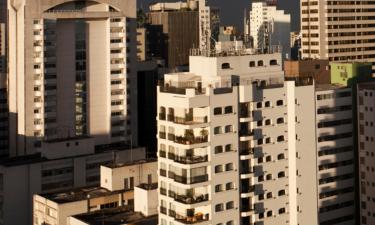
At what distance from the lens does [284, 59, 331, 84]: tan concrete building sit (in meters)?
79.2

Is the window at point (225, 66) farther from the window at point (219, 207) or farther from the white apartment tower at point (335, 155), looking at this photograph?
the white apartment tower at point (335, 155)

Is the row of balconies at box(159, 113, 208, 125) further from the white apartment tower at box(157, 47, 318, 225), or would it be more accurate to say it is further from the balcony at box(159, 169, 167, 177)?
the balcony at box(159, 169, 167, 177)

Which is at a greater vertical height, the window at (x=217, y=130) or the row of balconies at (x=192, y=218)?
the window at (x=217, y=130)

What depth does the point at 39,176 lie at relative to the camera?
268 ft

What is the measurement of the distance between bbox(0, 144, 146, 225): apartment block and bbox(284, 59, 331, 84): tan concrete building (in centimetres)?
2221

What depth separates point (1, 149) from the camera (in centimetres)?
10675

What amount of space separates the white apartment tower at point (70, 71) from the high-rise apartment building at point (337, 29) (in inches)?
1375

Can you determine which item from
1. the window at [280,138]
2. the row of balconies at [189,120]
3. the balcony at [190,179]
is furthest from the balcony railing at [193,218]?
the window at [280,138]

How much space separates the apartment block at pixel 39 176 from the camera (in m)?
79.7

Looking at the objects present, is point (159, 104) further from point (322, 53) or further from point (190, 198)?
point (322, 53)

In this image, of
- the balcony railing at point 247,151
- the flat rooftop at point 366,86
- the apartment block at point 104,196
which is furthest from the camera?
the flat rooftop at point 366,86

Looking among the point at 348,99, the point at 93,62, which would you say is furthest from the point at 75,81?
the point at 348,99

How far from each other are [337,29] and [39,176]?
208ft

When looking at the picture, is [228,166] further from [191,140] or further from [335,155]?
[335,155]
